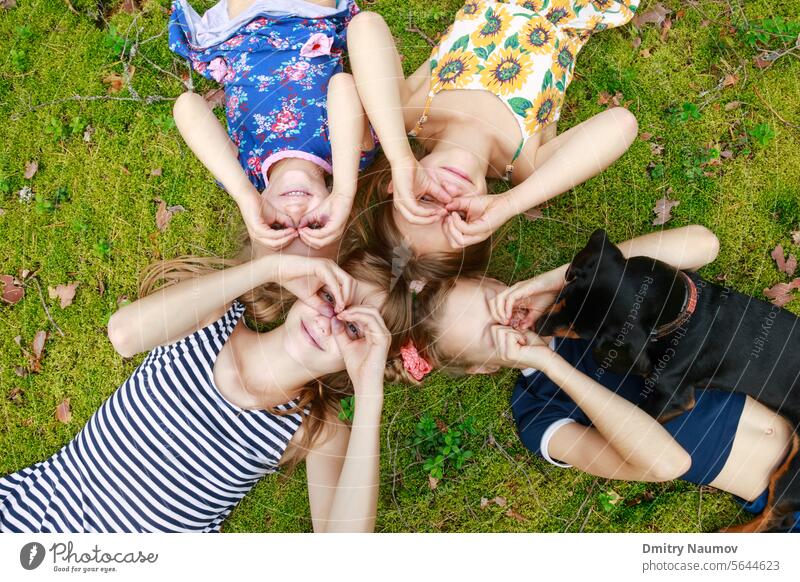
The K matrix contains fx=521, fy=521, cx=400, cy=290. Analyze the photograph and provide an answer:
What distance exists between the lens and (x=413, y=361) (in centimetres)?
162

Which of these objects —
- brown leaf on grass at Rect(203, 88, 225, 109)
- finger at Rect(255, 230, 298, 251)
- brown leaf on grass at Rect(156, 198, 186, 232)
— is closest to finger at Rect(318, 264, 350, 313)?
finger at Rect(255, 230, 298, 251)

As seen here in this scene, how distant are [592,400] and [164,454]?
1.34m

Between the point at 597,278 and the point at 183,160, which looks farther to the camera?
the point at 183,160

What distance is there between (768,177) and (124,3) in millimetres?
2694

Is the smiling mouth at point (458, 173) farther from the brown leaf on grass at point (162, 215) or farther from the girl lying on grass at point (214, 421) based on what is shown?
the brown leaf on grass at point (162, 215)

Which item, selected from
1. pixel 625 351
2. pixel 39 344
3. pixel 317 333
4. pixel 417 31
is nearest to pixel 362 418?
pixel 317 333

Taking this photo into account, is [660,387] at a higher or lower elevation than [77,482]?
higher

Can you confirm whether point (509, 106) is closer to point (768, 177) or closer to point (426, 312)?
point (426, 312)

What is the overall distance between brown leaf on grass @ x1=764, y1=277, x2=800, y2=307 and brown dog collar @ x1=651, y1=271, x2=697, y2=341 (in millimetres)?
780

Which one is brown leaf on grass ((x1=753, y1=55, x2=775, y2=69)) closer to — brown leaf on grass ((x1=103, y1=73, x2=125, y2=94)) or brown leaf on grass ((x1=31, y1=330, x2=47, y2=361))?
brown leaf on grass ((x1=103, y1=73, x2=125, y2=94))
